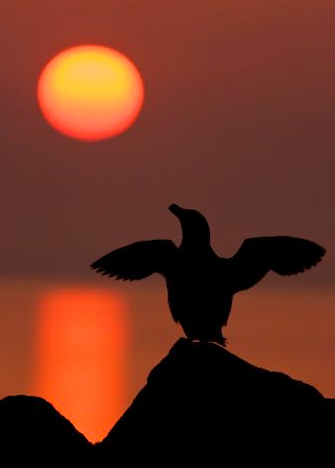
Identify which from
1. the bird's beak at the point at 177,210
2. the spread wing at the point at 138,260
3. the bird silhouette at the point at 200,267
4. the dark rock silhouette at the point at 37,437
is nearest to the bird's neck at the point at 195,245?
the bird silhouette at the point at 200,267

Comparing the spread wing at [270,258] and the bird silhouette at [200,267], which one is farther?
the spread wing at [270,258]

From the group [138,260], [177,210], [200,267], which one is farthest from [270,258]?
[138,260]

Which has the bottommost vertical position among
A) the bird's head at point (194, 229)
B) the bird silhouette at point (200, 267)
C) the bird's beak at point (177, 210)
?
the bird silhouette at point (200, 267)

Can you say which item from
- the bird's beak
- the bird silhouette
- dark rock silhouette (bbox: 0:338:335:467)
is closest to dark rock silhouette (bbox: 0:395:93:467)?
dark rock silhouette (bbox: 0:338:335:467)

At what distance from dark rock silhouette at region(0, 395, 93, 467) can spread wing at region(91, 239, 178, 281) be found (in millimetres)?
2289

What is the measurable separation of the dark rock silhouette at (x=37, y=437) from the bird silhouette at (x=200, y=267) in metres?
2.07

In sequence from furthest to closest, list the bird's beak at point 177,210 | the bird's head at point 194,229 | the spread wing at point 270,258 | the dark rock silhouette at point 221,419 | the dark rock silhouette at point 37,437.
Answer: the spread wing at point 270,258 < the bird's beak at point 177,210 < the bird's head at point 194,229 < the dark rock silhouette at point 37,437 < the dark rock silhouette at point 221,419

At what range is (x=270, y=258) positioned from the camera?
14539 millimetres

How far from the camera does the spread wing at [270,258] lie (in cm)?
1418

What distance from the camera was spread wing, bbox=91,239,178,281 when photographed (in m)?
14.2

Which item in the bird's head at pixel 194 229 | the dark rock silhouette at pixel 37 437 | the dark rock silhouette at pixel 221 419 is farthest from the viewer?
the bird's head at pixel 194 229

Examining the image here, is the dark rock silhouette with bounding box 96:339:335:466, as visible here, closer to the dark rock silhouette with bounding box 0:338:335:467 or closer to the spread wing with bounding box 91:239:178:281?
the dark rock silhouette with bounding box 0:338:335:467

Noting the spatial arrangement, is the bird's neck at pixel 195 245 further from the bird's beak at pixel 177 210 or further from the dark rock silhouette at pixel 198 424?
the dark rock silhouette at pixel 198 424

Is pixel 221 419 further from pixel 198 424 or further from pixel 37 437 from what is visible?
pixel 37 437
